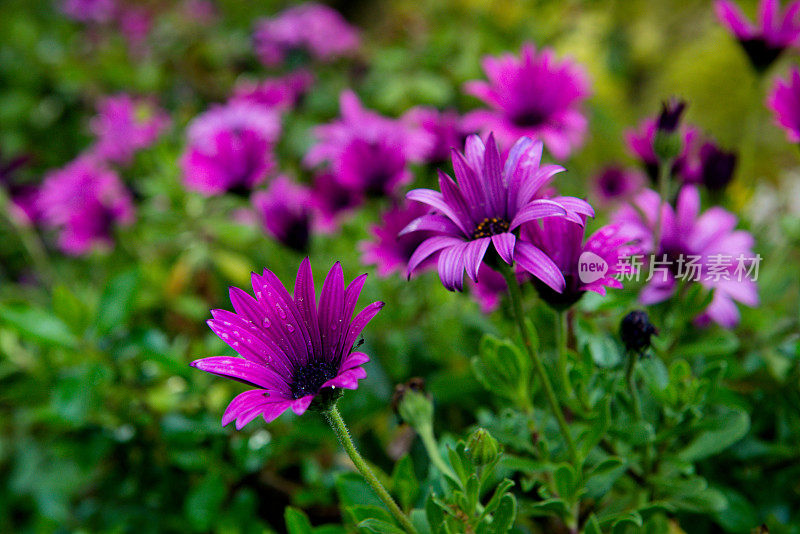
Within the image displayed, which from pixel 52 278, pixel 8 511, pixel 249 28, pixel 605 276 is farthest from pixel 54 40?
pixel 605 276

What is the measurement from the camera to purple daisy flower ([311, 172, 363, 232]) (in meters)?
1.18

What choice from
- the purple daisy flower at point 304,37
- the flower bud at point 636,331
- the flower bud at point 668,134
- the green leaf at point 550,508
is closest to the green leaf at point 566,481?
the green leaf at point 550,508

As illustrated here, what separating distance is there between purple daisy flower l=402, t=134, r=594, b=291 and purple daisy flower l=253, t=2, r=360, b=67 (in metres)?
1.48

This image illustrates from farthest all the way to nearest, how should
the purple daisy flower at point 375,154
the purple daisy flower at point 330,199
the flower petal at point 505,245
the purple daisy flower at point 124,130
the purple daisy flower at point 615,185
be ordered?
the purple daisy flower at point 124,130, the purple daisy flower at point 615,185, the purple daisy flower at point 330,199, the purple daisy flower at point 375,154, the flower petal at point 505,245

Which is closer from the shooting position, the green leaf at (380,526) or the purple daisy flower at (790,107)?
the green leaf at (380,526)

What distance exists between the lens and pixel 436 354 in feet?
3.26

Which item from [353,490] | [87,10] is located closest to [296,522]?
[353,490]

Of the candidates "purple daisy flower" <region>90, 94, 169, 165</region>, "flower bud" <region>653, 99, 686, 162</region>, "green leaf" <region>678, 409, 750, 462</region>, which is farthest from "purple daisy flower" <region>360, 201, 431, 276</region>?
"purple daisy flower" <region>90, 94, 169, 165</region>

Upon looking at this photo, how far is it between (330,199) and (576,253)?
708 mm

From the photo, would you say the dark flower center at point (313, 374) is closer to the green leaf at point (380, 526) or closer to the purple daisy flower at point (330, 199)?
the green leaf at point (380, 526)

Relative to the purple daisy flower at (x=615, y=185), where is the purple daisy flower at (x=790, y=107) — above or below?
below

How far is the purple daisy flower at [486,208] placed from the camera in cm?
49

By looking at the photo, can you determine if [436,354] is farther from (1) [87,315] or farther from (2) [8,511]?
(2) [8,511]

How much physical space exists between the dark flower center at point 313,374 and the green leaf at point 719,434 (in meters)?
0.41
